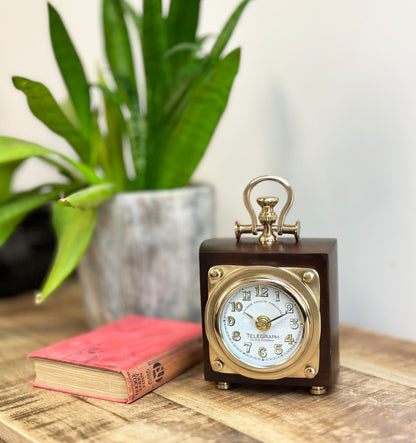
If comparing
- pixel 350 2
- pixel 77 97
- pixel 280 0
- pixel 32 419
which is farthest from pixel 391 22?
pixel 32 419

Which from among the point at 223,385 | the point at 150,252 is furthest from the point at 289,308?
the point at 150,252

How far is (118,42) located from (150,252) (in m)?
0.35

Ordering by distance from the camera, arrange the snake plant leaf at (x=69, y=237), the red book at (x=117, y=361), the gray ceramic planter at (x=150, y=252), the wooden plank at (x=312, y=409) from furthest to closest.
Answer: the gray ceramic planter at (x=150, y=252) → the snake plant leaf at (x=69, y=237) → the red book at (x=117, y=361) → the wooden plank at (x=312, y=409)

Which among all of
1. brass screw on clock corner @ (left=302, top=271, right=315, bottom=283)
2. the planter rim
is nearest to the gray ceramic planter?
the planter rim

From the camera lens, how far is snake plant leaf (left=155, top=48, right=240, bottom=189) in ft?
2.69

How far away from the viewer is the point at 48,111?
32.0 inches

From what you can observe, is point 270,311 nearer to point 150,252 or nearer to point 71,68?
point 150,252

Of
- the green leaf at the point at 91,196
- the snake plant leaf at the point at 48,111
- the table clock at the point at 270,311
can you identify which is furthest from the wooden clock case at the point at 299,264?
the snake plant leaf at the point at 48,111

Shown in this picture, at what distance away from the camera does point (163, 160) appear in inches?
36.9

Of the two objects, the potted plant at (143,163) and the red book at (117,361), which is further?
the potted plant at (143,163)

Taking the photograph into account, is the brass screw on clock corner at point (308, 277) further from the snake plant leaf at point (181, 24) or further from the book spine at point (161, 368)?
the snake plant leaf at point (181, 24)

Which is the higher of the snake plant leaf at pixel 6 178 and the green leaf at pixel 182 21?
the green leaf at pixel 182 21

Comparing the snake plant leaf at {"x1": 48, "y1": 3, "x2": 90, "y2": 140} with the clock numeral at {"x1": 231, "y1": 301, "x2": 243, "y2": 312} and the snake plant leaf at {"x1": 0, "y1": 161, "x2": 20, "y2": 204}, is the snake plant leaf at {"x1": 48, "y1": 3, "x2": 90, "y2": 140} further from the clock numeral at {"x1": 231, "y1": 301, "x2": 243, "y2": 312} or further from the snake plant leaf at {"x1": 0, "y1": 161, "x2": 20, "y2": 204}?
the clock numeral at {"x1": 231, "y1": 301, "x2": 243, "y2": 312}

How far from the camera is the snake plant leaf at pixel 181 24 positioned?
92 cm
